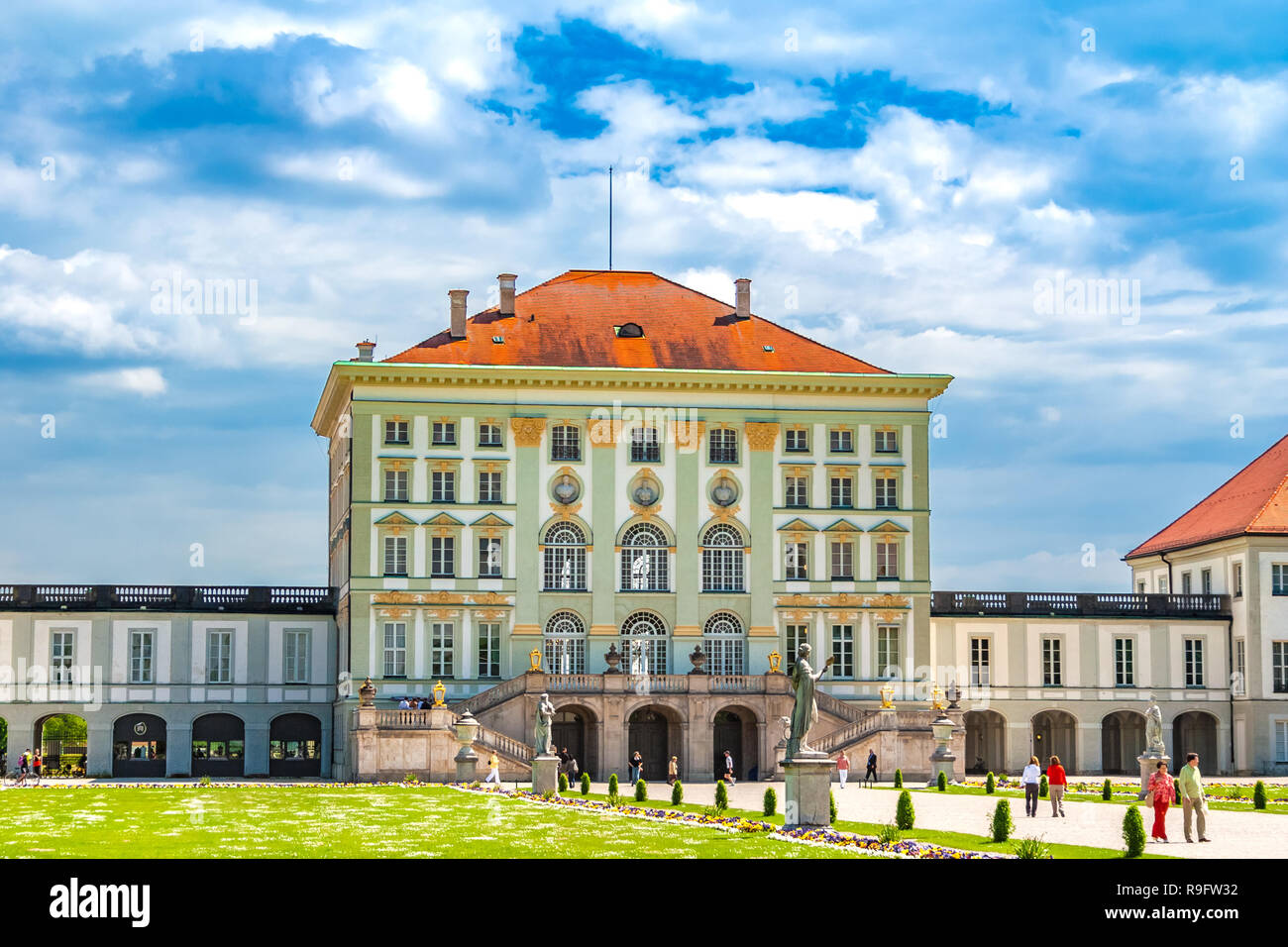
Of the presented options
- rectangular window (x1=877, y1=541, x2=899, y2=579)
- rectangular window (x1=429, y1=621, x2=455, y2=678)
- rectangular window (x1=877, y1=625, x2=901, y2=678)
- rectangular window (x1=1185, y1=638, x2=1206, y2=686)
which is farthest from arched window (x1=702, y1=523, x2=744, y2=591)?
rectangular window (x1=1185, y1=638, x2=1206, y2=686)

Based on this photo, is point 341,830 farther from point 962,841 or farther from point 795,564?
point 795,564

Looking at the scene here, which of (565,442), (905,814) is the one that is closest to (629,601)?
(565,442)

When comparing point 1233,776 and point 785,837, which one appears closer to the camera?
point 785,837

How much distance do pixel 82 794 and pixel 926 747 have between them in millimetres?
27900

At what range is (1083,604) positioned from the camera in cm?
7556

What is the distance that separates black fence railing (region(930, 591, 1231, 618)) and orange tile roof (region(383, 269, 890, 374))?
10127 millimetres

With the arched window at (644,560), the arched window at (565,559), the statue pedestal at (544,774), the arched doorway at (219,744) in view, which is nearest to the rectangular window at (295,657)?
the arched doorway at (219,744)

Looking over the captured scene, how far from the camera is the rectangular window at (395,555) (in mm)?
68500

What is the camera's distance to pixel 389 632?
68312 millimetres

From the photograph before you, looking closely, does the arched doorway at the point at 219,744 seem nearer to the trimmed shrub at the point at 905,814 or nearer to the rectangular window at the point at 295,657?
the rectangular window at the point at 295,657

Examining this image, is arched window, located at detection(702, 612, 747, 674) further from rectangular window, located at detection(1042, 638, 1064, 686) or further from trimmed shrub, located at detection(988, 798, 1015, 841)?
trimmed shrub, located at detection(988, 798, 1015, 841)
